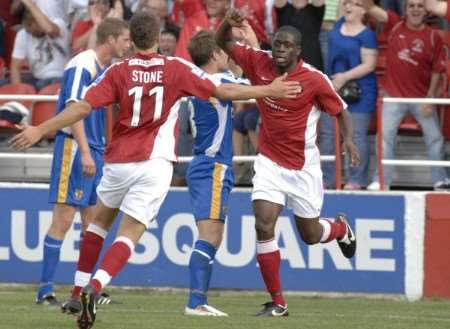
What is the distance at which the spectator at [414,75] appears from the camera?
13.6 metres

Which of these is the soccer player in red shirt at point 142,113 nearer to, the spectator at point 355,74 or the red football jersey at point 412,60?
the spectator at point 355,74

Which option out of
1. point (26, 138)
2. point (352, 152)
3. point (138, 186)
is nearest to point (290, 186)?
point (352, 152)

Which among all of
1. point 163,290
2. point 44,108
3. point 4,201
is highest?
point 44,108

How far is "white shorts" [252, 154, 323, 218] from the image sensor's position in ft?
36.2

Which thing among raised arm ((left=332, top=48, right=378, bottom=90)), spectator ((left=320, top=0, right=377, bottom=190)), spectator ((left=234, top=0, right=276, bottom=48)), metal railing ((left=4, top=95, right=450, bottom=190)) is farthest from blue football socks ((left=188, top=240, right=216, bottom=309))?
spectator ((left=234, top=0, right=276, bottom=48))

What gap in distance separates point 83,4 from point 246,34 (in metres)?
4.41

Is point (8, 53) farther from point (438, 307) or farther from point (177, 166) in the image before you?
point (438, 307)

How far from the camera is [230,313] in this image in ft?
38.0

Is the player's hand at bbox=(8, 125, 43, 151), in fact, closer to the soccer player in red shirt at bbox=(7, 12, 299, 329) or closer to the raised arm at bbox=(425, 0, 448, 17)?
the soccer player in red shirt at bbox=(7, 12, 299, 329)

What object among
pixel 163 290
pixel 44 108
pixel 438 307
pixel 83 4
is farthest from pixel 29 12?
pixel 438 307

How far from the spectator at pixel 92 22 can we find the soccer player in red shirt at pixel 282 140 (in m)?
4.37

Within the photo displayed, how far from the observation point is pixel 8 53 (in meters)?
16.9

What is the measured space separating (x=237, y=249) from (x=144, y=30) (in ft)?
14.7

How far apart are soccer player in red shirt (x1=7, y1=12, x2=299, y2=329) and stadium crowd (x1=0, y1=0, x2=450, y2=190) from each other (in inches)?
103
